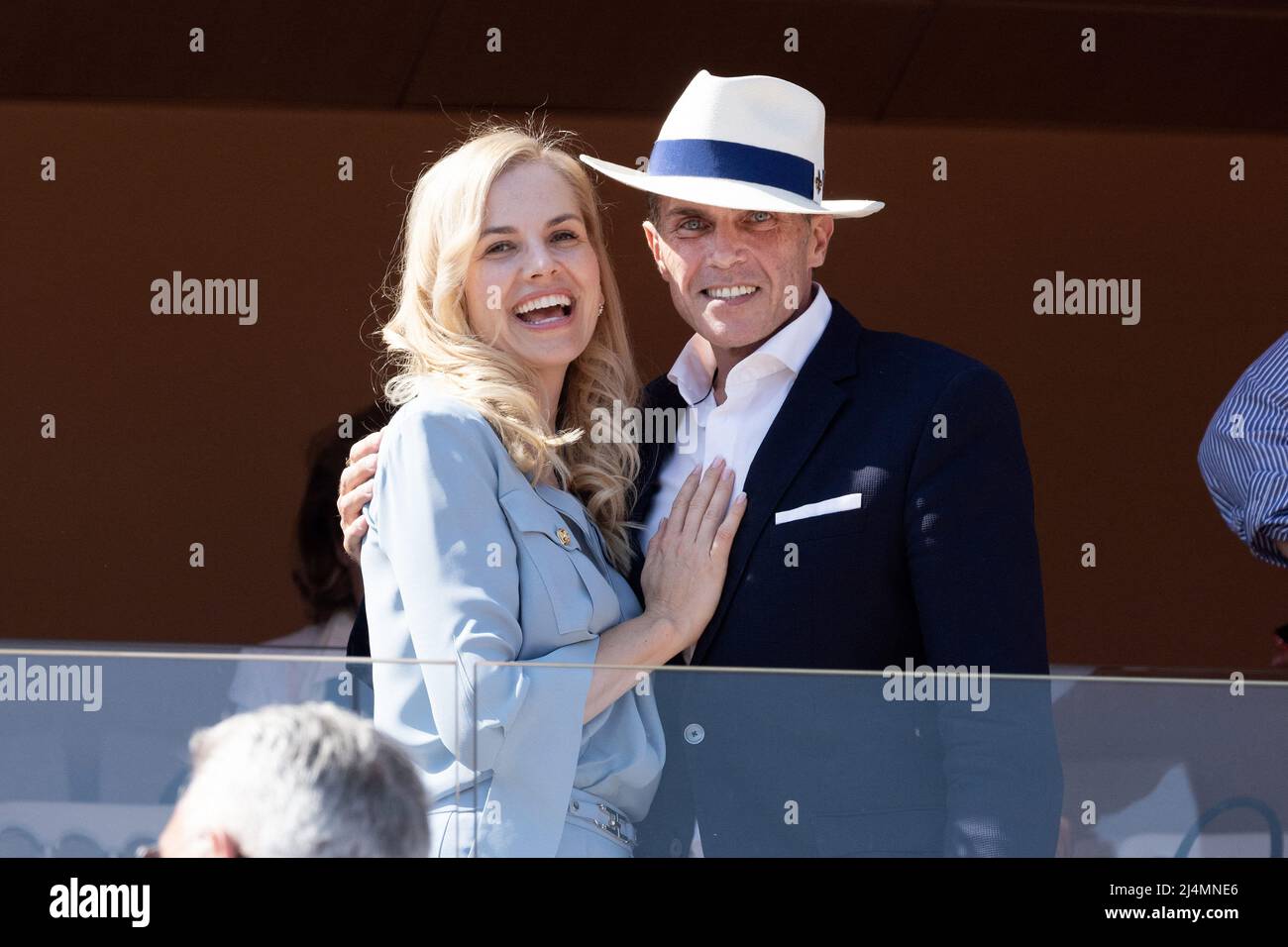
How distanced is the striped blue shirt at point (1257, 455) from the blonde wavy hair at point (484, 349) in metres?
0.89

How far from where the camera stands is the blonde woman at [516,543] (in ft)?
7.70

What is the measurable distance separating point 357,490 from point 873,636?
2.44ft

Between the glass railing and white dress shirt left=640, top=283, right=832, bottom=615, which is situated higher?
white dress shirt left=640, top=283, right=832, bottom=615

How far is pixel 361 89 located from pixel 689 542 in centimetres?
349

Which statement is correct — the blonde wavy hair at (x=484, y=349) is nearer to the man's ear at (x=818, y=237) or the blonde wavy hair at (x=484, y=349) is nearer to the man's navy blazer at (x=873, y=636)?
the man's navy blazer at (x=873, y=636)

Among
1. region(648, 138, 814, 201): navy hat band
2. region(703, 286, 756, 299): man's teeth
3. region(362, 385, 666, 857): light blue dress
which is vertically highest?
region(648, 138, 814, 201): navy hat band

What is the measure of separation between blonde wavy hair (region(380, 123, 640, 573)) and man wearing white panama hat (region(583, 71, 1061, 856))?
11cm

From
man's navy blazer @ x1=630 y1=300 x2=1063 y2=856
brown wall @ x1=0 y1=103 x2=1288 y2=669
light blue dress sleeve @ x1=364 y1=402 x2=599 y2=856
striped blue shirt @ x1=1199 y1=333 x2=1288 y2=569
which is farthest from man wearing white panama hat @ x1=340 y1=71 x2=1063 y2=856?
brown wall @ x1=0 y1=103 x2=1288 y2=669

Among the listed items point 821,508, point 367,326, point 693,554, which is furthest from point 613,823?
point 367,326

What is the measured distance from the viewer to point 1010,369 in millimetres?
6281

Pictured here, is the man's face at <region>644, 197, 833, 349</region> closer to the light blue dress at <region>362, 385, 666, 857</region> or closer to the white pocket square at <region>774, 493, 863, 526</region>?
the white pocket square at <region>774, 493, 863, 526</region>

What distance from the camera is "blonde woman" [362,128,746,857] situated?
2346 mm

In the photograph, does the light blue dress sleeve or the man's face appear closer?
the light blue dress sleeve
